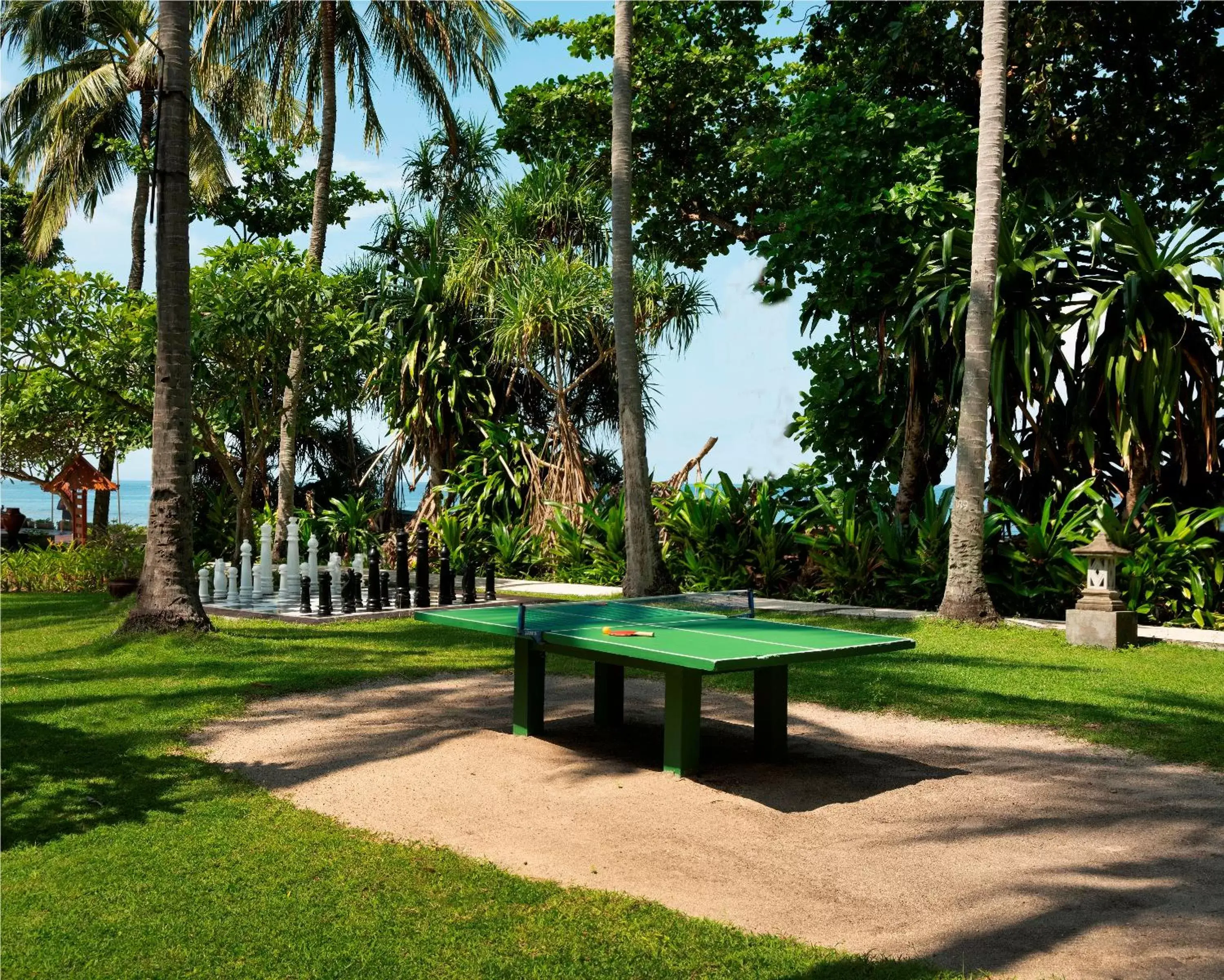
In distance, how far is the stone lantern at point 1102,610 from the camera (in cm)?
1066

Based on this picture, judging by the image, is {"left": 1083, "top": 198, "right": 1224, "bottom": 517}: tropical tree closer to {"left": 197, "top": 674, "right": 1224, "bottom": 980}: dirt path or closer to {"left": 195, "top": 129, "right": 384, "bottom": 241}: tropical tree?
{"left": 197, "top": 674, "right": 1224, "bottom": 980}: dirt path

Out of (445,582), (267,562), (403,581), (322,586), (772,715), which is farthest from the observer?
(267,562)

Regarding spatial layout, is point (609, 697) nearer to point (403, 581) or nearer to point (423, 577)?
point (423, 577)

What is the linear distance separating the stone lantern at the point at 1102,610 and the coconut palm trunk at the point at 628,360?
5.14 metres

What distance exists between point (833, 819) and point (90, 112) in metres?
23.4

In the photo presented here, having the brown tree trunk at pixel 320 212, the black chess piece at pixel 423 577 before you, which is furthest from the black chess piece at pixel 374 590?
the brown tree trunk at pixel 320 212

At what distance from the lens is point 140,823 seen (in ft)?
17.4

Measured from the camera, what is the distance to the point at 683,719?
6.18 metres

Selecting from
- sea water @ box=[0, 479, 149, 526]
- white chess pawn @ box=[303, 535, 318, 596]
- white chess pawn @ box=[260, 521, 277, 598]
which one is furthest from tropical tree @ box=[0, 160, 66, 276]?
sea water @ box=[0, 479, 149, 526]

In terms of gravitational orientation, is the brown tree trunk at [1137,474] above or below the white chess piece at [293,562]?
above

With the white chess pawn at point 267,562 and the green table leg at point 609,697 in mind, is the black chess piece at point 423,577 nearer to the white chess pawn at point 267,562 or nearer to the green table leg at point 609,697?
the white chess pawn at point 267,562

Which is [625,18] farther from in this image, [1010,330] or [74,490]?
[74,490]

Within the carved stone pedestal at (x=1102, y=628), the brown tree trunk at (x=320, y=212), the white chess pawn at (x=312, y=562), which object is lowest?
the carved stone pedestal at (x=1102, y=628)

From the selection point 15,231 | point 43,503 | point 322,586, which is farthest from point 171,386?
point 43,503
